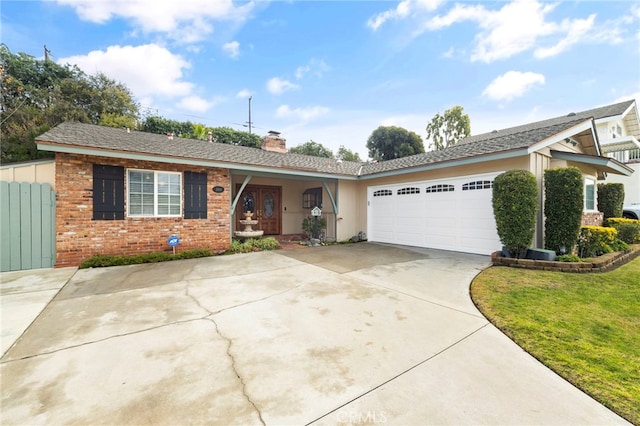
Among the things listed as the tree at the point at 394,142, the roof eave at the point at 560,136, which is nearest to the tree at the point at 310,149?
the tree at the point at 394,142

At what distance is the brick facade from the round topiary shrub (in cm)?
377

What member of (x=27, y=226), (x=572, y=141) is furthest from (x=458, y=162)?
(x=27, y=226)

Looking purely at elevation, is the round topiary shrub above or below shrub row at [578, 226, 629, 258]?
above

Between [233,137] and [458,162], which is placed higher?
[233,137]

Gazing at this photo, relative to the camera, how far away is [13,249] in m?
5.89

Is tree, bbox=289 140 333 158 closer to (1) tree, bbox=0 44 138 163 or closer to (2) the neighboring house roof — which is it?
(1) tree, bbox=0 44 138 163

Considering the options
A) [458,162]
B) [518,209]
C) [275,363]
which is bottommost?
[275,363]

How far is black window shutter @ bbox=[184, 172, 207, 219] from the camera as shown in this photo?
7.72 meters

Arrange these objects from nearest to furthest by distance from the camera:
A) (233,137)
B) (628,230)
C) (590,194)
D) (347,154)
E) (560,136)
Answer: (560,136) → (628,230) → (590,194) → (233,137) → (347,154)

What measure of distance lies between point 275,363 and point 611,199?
13850mm

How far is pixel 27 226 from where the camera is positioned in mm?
6008

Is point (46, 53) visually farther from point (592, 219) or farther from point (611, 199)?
point (611, 199)

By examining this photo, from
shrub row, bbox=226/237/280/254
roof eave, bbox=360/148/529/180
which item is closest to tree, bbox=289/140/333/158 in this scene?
roof eave, bbox=360/148/529/180

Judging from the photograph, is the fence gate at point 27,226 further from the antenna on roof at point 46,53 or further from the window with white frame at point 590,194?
the antenna on roof at point 46,53
